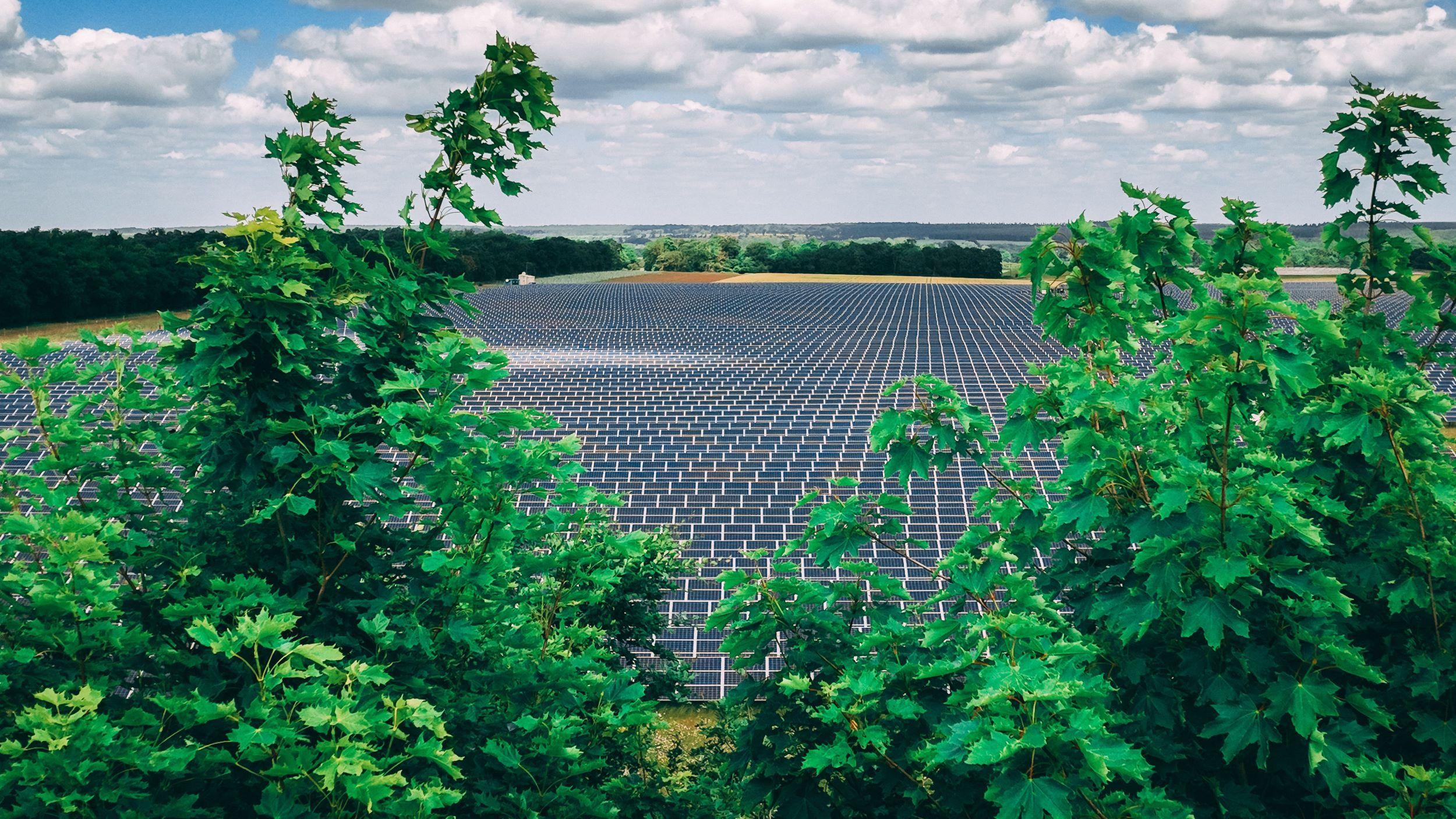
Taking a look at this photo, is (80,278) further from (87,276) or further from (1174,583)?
(1174,583)

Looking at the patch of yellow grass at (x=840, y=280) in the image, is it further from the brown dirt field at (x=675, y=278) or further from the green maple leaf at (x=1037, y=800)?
the green maple leaf at (x=1037, y=800)

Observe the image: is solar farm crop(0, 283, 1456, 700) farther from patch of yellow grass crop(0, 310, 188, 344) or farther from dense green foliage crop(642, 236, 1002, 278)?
dense green foliage crop(642, 236, 1002, 278)

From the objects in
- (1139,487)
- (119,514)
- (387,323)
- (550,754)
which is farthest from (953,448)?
(119,514)

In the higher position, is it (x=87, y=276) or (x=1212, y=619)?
(x=87, y=276)

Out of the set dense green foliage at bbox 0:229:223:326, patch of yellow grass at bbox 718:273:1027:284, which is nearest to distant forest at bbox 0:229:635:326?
dense green foliage at bbox 0:229:223:326

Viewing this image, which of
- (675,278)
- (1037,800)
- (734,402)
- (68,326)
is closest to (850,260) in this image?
(675,278)

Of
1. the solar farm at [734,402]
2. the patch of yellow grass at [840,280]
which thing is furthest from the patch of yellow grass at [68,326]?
the patch of yellow grass at [840,280]

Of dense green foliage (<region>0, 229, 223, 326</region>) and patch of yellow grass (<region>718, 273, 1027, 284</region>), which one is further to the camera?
patch of yellow grass (<region>718, 273, 1027, 284</region>)
